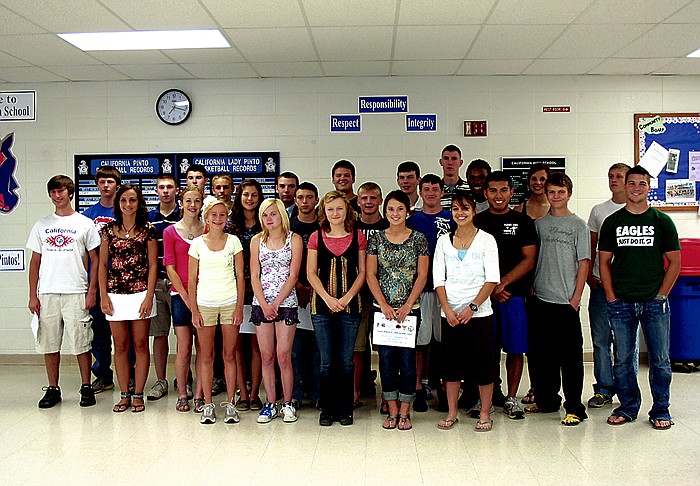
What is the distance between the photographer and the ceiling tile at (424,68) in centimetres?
579

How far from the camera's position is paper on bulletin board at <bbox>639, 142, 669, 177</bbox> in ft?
20.4

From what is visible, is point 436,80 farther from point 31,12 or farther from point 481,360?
point 31,12

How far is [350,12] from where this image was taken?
14.5 feet

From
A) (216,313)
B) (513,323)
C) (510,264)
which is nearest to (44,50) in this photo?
(216,313)

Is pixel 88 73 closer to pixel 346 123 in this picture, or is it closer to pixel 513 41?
pixel 346 123

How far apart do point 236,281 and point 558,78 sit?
3.97 metres

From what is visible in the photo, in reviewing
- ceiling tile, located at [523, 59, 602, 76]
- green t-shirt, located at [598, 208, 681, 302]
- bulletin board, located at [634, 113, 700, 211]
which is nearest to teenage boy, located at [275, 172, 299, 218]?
green t-shirt, located at [598, 208, 681, 302]

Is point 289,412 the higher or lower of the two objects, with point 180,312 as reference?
lower

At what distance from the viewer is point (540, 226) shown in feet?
14.4

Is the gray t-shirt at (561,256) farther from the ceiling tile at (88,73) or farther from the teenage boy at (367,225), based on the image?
the ceiling tile at (88,73)

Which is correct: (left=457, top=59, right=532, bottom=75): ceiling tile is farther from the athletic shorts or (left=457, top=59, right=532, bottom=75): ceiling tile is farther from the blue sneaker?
the blue sneaker

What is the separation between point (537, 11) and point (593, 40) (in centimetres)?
96

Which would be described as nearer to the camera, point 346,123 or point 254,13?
point 254,13

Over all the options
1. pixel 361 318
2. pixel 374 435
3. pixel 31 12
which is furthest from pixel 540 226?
pixel 31 12
